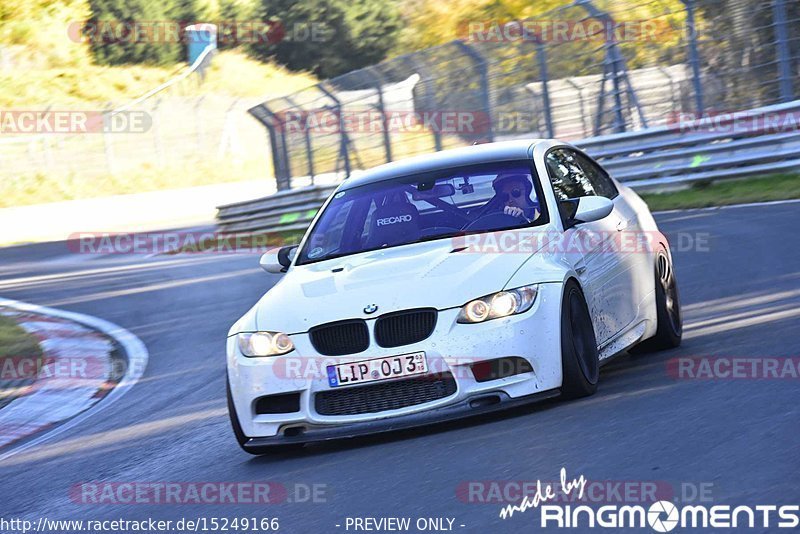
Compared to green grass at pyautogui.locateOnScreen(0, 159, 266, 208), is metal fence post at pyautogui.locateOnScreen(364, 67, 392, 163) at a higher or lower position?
higher

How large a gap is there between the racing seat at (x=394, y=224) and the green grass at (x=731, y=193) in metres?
9.74

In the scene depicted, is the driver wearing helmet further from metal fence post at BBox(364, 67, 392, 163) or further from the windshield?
metal fence post at BBox(364, 67, 392, 163)

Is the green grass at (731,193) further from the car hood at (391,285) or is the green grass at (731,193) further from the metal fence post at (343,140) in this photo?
the car hood at (391,285)

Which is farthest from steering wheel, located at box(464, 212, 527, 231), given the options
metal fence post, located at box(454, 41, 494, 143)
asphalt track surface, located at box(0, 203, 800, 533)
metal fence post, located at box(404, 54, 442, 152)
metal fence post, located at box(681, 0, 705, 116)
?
metal fence post, located at box(404, 54, 442, 152)

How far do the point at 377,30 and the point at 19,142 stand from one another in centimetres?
2373

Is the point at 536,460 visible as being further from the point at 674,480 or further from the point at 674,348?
the point at 674,348

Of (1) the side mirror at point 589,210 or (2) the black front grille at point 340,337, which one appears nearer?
(2) the black front grille at point 340,337

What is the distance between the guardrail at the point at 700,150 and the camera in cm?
1831

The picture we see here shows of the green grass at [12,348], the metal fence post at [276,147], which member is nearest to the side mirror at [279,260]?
the green grass at [12,348]

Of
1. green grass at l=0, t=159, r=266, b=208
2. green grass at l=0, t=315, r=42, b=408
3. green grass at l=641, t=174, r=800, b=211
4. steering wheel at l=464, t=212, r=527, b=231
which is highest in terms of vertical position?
steering wheel at l=464, t=212, r=527, b=231

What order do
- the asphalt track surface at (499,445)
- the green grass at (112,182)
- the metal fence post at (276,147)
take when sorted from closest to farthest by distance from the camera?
the asphalt track surface at (499,445)
the metal fence post at (276,147)
the green grass at (112,182)

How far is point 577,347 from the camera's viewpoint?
6.81 meters

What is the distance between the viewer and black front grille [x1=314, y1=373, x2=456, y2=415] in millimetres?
6508

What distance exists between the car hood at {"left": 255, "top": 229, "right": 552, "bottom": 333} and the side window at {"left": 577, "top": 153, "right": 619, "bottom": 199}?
1.39 m
